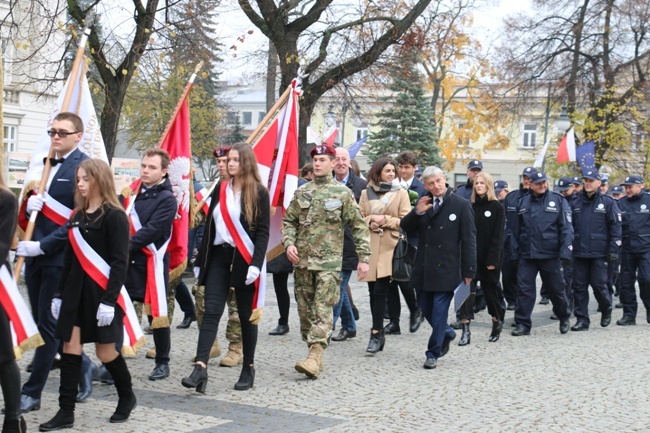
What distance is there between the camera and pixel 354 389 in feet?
26.3

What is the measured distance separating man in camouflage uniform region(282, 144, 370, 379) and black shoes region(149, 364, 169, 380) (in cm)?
122

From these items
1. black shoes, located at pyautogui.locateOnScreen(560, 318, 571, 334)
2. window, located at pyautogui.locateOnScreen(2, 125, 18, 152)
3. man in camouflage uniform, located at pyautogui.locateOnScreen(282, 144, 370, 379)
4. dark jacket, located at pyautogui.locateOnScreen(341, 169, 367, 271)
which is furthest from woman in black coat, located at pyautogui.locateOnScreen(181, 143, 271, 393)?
window, located at pyautogui.locateOnScreen(2, 125, 18, 152)

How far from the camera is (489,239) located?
37.7ft

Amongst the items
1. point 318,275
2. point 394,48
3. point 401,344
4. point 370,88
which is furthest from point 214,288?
point 370,88

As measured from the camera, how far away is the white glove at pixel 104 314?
606cm

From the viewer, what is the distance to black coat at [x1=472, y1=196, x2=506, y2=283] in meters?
11.4

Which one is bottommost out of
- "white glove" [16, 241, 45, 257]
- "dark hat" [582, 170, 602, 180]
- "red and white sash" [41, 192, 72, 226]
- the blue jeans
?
the blue jeans

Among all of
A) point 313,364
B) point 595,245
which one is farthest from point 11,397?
point 595,245

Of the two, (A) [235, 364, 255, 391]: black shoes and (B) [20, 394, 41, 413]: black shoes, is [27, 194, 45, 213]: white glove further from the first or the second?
(A) [235, 364, 255, 391]: black shoes

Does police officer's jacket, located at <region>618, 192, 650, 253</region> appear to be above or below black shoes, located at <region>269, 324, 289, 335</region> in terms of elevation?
above

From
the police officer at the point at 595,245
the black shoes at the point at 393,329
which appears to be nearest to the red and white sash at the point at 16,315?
the black shoes at the point at 393,329

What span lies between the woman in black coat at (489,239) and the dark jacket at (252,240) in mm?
4210

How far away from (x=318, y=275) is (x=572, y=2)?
110ft

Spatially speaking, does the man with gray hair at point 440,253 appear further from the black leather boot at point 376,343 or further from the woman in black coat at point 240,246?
the woman in black coat at point 240,246
